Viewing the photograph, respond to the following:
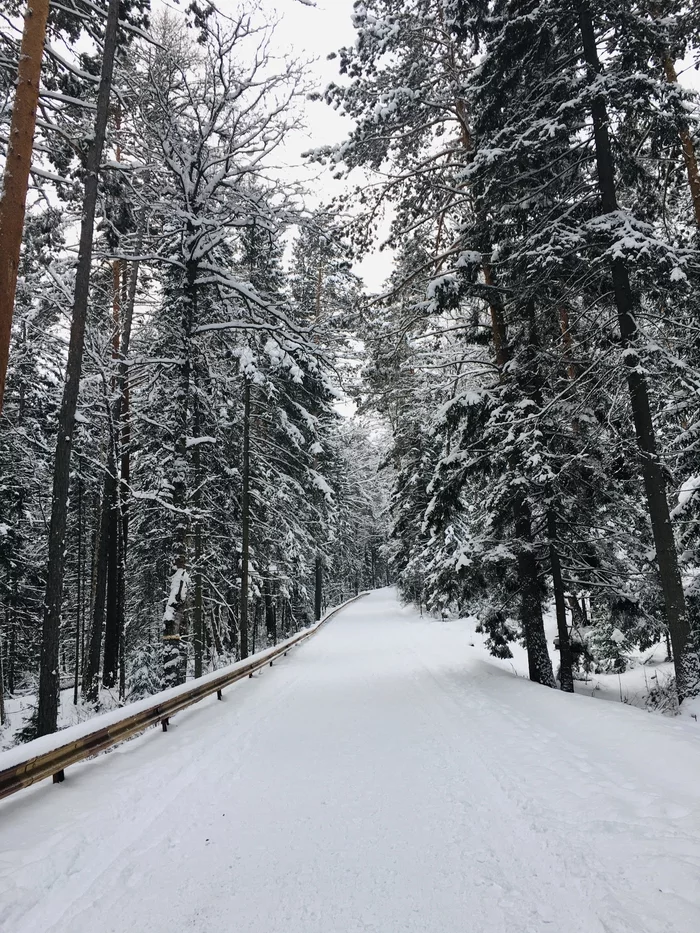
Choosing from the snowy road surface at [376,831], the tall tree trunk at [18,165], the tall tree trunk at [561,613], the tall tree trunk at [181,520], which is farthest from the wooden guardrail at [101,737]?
the tall tree trunk at [561,613]

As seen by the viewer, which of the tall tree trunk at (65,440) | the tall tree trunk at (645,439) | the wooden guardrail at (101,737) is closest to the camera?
the wooden guardrail at (101,737)

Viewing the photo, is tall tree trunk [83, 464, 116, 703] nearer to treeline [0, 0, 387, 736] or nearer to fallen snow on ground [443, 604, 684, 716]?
treeline [0, 0, 387, 736]

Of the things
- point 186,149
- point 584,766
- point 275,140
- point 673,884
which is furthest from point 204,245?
point 673,884

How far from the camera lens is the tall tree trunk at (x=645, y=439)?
25.8 feet

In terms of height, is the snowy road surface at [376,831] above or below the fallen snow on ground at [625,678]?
above

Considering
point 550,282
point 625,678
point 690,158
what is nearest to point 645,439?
point 550,282

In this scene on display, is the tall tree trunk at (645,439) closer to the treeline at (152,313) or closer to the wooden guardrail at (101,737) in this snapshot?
the treeline at (152,313)

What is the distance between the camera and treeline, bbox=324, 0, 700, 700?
26.3 feet

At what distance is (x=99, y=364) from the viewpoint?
34.9 feet

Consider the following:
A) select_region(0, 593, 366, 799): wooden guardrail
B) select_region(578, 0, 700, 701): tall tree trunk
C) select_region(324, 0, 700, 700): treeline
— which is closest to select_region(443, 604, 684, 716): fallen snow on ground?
select_region(578, 0, 700, 701): tall tree trunk

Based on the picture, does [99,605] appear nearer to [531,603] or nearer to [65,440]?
[65,440]

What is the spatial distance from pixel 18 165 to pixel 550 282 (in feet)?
26.4

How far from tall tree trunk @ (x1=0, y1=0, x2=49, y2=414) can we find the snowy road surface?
14.7 ft

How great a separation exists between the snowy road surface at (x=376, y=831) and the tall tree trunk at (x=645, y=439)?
1.47 meters
